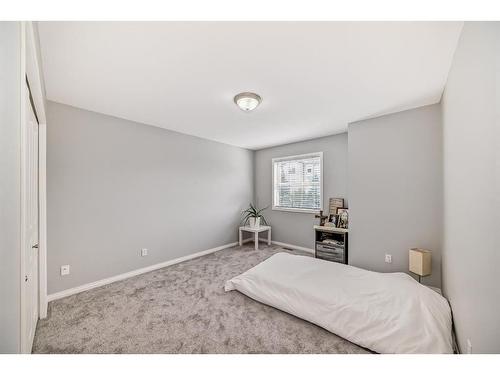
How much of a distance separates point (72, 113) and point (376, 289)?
3996 mm

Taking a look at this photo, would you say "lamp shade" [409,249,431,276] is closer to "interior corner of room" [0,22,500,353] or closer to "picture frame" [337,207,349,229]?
"interior corner of room" [0,22,500,353]

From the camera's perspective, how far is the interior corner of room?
1.01 meters

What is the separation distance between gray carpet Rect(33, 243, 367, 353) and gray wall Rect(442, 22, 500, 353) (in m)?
0.85

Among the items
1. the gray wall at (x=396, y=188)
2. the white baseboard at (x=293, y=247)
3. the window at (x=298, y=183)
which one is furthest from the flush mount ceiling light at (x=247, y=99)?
the white baseboard at (x=293, y=247)

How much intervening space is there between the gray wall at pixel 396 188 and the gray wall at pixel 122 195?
261 centimetres

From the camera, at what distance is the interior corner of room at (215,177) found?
39.6 inches

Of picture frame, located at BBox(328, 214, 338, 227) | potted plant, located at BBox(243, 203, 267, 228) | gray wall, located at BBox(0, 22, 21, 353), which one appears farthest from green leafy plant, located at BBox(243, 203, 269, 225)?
gray wall, located at BBox(0, 22, 21, 353)

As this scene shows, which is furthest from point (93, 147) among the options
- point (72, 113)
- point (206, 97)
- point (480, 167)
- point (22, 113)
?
point (480, 167)

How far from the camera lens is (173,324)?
77.2 inches

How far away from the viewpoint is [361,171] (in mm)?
3100

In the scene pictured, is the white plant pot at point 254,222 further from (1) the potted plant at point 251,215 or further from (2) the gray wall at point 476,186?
(2) the gray wall at point 476,186

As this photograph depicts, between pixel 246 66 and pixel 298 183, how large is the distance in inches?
126

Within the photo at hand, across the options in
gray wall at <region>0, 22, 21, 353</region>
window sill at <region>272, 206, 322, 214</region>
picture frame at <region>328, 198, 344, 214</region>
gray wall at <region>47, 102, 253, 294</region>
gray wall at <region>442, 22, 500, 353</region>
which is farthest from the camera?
window sill at <region>272, 206, 322, 214</region>

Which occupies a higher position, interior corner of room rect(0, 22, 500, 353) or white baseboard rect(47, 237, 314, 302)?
interior corner of room rect(0, 22, 500, 353)
